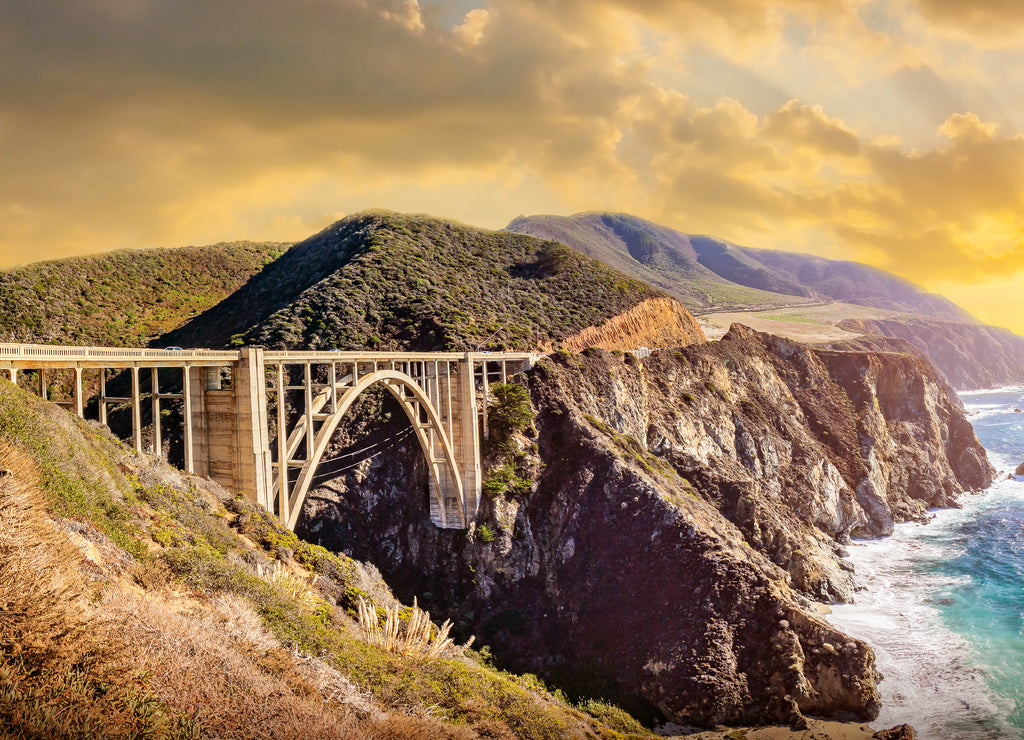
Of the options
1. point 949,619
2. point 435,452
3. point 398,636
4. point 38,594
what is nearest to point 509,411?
point 435,452

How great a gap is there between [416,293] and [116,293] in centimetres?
3204

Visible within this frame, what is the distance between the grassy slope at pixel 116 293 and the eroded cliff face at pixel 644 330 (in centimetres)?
3906

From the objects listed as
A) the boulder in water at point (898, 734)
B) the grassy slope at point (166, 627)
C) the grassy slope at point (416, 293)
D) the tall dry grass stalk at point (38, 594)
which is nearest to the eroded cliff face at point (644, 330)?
the grassy slope at point (416, 293)

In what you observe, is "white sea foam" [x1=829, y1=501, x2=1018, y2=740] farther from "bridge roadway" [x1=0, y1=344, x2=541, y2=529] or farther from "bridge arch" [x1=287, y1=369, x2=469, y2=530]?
"bridge roadway" [x1=0, y1=344, x2=541, y2=529]

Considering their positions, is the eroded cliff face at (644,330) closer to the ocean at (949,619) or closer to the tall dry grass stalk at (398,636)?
the ocean at (949,619)

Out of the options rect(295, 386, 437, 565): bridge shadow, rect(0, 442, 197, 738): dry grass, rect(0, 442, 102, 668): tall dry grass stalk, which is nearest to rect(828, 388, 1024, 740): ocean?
rect(295, 386, 437, 565): bridge shadow

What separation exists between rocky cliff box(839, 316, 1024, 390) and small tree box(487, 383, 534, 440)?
117271 mm

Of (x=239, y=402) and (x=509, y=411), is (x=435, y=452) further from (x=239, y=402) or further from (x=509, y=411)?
(x=239, y=402)

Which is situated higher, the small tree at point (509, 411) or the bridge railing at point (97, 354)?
the bridge railing at point (97, 354)

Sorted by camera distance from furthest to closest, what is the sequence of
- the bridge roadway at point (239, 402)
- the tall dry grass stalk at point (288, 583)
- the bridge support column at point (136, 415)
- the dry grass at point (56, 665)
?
1. the bridge support column at point (136, 415)
2. the bridge roadway at point (239, 402)
3. the tall dry grass stalk at point (288, 583)
4. the dry grass at point (56, 665)

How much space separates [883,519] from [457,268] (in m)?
43.4

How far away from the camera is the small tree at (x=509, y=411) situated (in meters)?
35.6

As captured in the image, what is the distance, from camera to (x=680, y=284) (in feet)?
577

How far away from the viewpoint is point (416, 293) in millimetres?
50438
